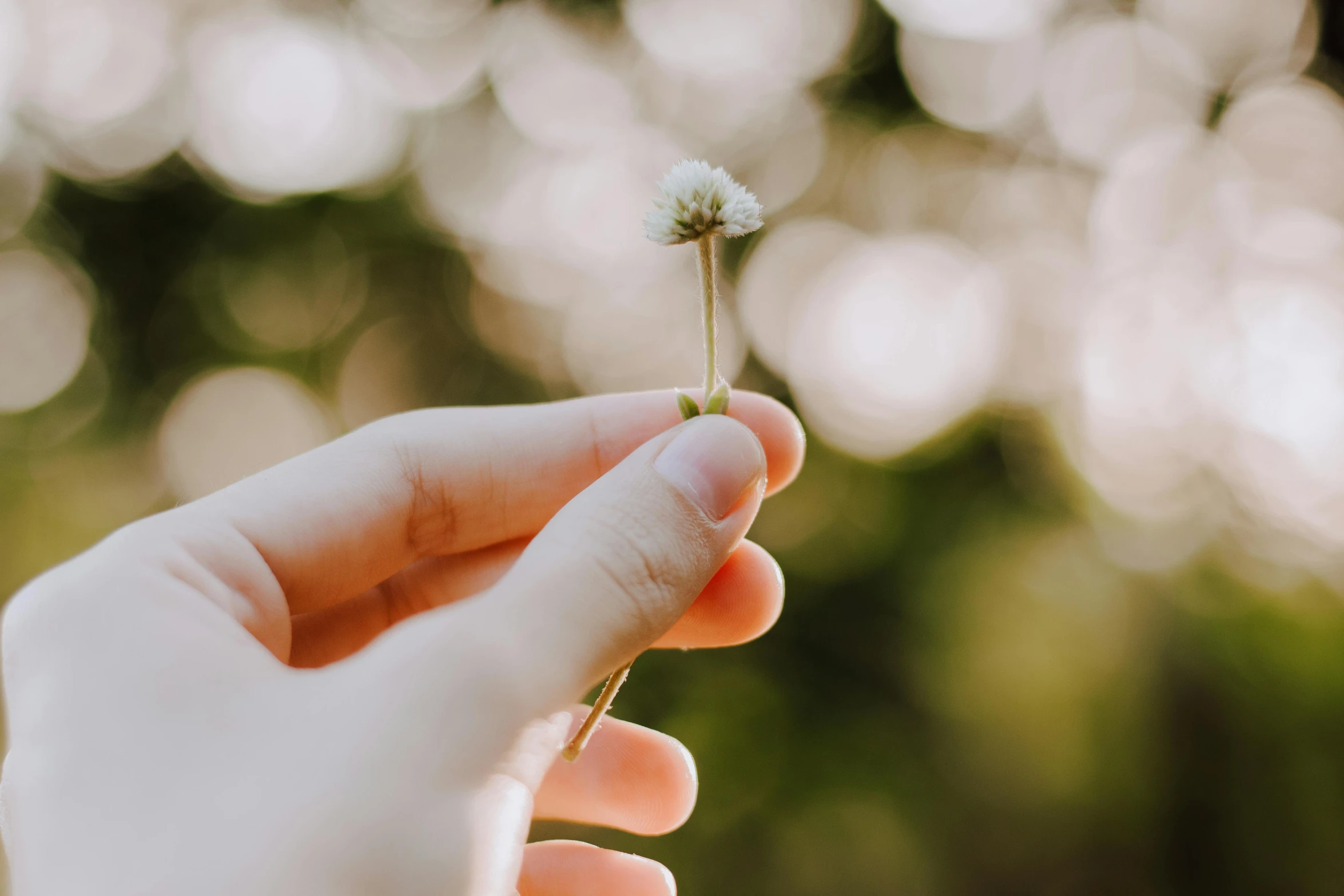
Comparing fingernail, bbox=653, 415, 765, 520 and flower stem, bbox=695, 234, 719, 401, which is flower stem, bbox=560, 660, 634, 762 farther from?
flower stem, bbox=695, 234, 719, 401

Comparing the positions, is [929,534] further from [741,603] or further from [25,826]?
[25,826]

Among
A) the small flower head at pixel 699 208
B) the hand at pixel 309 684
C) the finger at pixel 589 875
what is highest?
the small flower head at pixel 699 208

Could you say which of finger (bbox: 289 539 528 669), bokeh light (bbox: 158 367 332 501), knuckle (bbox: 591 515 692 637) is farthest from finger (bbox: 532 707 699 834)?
bokeh light (bbox: 158 367 332 501)

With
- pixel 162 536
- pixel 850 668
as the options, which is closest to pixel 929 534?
pixel 850 668

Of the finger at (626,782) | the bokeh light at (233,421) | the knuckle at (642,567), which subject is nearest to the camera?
the knuckle at (642,567)

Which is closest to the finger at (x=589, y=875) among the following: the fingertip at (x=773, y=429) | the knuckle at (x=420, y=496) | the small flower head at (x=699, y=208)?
the knuckle at (x=420, y=496)

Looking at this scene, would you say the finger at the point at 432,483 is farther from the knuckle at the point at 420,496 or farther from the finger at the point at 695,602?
the finger at the point at 695,602

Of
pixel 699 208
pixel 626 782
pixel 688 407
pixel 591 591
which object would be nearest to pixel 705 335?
pixel 688 407
